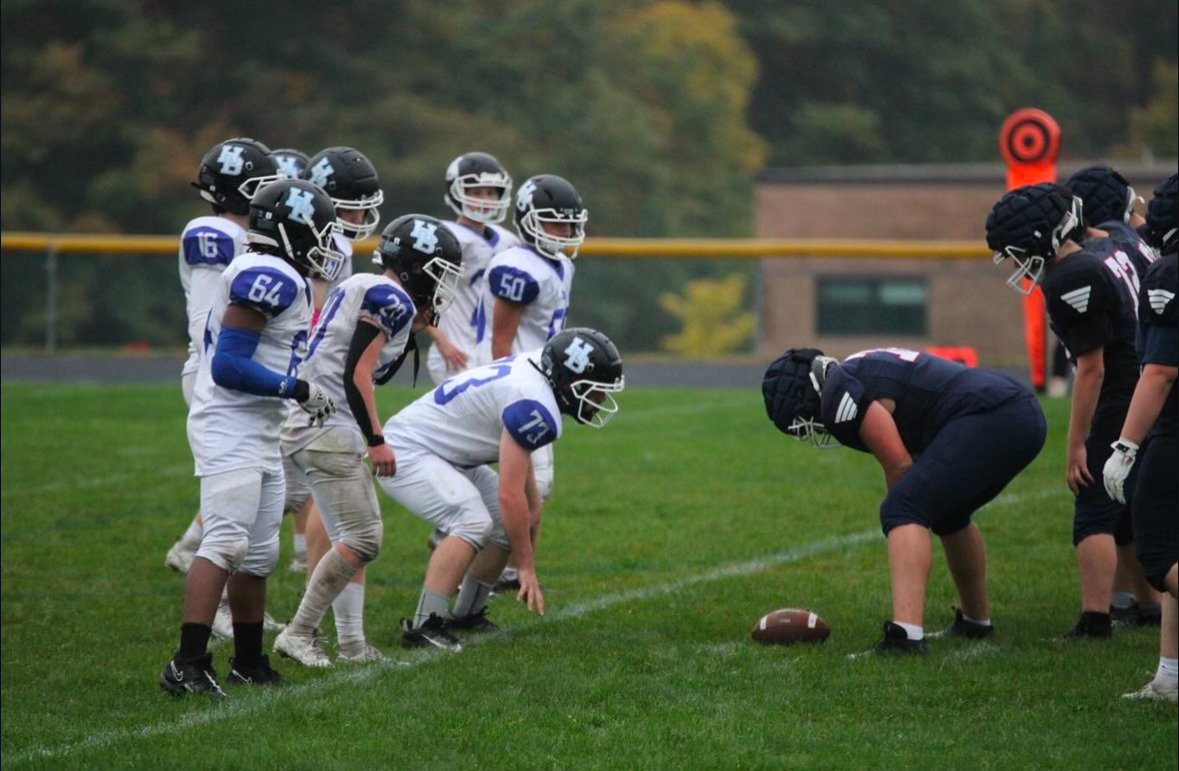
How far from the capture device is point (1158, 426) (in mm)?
5141

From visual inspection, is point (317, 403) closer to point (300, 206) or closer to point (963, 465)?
point (300, 206)

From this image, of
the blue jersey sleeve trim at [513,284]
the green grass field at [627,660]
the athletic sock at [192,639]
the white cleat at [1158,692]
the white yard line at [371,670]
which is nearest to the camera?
the green grass field at [627,660]

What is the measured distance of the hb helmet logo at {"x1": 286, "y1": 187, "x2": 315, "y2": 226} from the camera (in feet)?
18.7

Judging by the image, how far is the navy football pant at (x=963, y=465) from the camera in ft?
19.6

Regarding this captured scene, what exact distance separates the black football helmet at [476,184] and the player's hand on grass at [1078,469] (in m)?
3.11

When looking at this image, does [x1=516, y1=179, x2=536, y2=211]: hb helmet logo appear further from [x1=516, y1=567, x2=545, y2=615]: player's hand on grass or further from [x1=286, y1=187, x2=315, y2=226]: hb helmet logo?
[x1=516, y1=567, x2=545, y2=615]: player's hand on grass

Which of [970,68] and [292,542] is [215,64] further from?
[292,542]

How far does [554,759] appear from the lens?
486 cm

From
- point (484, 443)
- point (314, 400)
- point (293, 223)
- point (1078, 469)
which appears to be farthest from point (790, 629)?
point (293, 223)

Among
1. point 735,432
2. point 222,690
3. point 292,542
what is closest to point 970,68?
point 735,432

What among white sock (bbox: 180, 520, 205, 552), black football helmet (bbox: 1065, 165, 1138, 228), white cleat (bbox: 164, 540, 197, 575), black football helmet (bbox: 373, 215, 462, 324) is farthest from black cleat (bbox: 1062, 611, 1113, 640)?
white cleat (bbox: 164, 540, 197, 575)

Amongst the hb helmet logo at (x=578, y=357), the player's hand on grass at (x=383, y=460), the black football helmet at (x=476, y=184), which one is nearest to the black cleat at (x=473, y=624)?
the player's hand on grass at (x=383, y=460)

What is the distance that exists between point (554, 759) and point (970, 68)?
37267 mm

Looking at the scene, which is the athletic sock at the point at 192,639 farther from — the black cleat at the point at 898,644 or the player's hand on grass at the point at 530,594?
the black cleat at the point at 898,644
